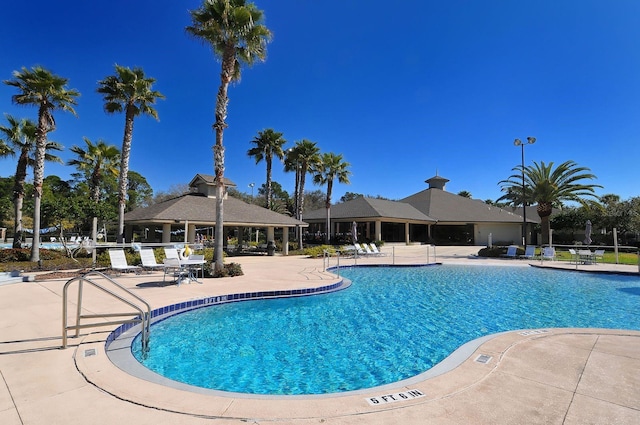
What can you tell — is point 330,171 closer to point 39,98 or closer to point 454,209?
point 454,209

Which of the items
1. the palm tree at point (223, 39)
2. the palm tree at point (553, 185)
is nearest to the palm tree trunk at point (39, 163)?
the palm tree at point (223, 39)

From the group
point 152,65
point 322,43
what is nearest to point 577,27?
point 322,43

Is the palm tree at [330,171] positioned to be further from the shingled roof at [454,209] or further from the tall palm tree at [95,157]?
the tall palm tree at [95,157]

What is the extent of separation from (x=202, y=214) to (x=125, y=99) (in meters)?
7.89

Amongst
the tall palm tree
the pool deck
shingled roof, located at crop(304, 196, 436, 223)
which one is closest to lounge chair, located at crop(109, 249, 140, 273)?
the pool deck

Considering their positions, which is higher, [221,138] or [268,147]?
[268,147]

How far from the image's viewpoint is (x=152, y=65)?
63.3 ft

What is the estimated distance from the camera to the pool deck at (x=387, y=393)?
3014 mm

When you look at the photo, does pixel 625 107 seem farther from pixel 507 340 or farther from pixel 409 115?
pixel 507 340

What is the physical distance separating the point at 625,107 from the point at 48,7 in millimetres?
30273

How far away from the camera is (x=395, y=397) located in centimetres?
346

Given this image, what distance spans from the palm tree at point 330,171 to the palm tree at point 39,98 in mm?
18617

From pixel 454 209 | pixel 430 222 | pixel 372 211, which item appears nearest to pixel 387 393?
pixel 372 211

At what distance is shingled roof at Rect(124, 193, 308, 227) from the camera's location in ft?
67.0
